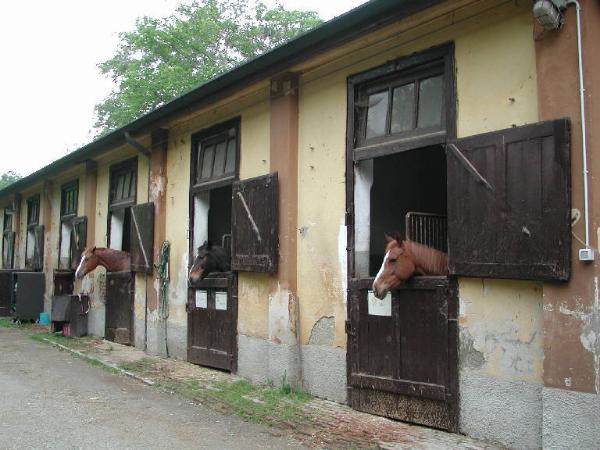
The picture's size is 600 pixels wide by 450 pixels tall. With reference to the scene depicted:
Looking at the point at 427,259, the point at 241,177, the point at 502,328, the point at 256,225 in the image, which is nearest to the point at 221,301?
the point at 256,225

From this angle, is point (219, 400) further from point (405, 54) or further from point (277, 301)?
point (405, 54)

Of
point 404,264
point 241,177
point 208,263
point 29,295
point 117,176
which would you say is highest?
point 117,176

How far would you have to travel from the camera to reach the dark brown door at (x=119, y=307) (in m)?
Result: 11.5

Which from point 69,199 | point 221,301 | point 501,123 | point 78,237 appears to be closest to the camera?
point 501,123

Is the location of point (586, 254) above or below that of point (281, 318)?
above

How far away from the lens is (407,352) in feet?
19.1

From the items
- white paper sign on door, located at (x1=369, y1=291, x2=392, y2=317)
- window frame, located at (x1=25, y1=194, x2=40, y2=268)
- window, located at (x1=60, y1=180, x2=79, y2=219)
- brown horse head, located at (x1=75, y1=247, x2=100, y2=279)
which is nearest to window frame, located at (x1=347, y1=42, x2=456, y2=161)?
white paper sign on door, located at (x1=369, y1=291, x2=392, y2=317)

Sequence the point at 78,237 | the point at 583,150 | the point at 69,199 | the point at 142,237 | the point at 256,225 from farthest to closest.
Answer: the point at 69,199
the point at 78,237
the point at 142,237
the point at 256,225
the point at 583,150

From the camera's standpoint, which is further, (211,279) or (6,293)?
(6,293)

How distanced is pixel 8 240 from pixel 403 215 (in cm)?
1800

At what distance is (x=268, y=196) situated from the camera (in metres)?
7.55

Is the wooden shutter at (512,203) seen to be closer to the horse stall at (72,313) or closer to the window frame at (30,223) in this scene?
the horse stall at (72,313)

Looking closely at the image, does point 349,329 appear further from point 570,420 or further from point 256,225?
point 570,420

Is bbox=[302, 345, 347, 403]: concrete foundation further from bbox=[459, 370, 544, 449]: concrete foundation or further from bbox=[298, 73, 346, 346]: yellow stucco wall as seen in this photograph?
bbox=[459, 370, 544, 449]: concrete foundation
